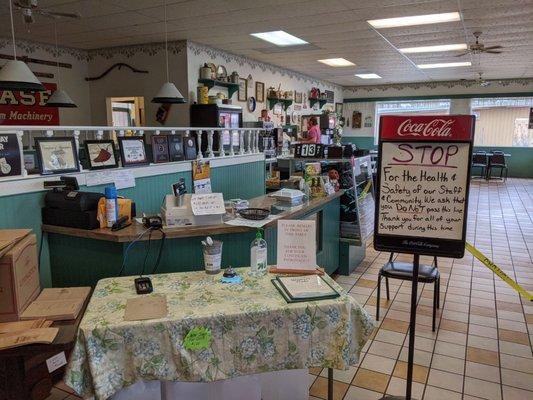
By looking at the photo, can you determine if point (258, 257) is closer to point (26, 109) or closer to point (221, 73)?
point (221, 73)

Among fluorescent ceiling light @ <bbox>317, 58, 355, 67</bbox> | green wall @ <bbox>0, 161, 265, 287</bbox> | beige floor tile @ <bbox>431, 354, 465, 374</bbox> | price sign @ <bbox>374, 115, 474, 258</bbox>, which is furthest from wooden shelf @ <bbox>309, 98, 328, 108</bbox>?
price sign @ <bbox>374, 115, 474, 258</bbox>

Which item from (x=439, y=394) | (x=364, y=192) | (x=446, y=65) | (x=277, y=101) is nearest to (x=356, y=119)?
(x=446, y=65)

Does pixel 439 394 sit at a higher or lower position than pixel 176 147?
lower

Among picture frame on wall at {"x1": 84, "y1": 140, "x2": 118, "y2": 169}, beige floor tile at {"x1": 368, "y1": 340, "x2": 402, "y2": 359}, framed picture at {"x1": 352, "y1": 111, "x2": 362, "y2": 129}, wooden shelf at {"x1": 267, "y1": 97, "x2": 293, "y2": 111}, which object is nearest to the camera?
beige floor tile at {"x1": 368, "y1": 340, "x2": 402, "y2": 359}

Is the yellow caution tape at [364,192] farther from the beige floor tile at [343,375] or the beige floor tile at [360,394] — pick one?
the beige floor tile at [360,394]

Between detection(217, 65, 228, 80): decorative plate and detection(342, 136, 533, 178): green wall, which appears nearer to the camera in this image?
detection(217, 65, 228, 80): decorative plate

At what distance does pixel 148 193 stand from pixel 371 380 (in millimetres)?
2423

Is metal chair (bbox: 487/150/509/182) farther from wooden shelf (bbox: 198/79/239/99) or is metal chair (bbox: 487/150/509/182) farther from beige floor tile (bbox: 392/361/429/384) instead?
beige floor tile (bbox: 392/361/429/384)

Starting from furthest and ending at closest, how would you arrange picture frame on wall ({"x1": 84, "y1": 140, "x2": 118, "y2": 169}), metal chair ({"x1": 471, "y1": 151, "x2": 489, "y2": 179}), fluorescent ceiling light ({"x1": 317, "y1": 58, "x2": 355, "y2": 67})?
metal chair ({"x1": 471, "y1": 151, "x2": 489, "y2": 179}), fluorescent ceiling light ({"x1": 317, "y1": 58, "x2": 355, "y2": 67}), picture frame on wall ({"x1": 84, "y1": 140, "x2": 118, "y2": 169})

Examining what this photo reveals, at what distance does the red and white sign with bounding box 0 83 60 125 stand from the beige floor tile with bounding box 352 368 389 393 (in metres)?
6.45

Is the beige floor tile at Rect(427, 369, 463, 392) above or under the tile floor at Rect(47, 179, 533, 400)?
above

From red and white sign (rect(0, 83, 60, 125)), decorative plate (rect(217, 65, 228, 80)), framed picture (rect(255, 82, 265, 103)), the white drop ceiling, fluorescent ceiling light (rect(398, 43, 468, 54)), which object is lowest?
red and white sign (rect(0, 83, 60, 125))

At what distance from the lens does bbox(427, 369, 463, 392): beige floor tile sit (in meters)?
2.55

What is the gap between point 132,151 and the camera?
3582mm
